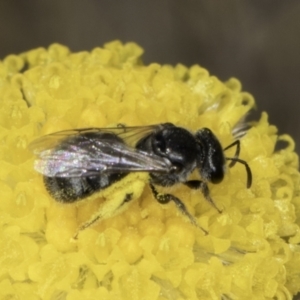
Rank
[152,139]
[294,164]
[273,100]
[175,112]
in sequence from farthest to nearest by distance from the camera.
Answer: [273,100] → [294,164] → [175,112] → [152,139]

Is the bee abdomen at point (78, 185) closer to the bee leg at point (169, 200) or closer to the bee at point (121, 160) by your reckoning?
the bee at point (121, 160)

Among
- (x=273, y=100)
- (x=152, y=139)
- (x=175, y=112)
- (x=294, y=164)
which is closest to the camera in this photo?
(x=152, y=139)

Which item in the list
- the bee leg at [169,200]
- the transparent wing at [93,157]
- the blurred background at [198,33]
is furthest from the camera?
the blurred background at [198,33]

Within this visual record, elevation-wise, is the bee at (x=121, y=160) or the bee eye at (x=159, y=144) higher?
the bee eye at (x=159, y=144)

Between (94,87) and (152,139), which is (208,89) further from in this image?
(152,139)

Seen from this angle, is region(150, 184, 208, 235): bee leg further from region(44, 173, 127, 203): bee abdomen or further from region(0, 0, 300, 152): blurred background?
region(0, 0, 300, 152): blurred background

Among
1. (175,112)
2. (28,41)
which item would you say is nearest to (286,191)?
(175,112)

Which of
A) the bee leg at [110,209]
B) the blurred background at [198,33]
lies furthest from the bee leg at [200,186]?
the blurred background at [198,33]
